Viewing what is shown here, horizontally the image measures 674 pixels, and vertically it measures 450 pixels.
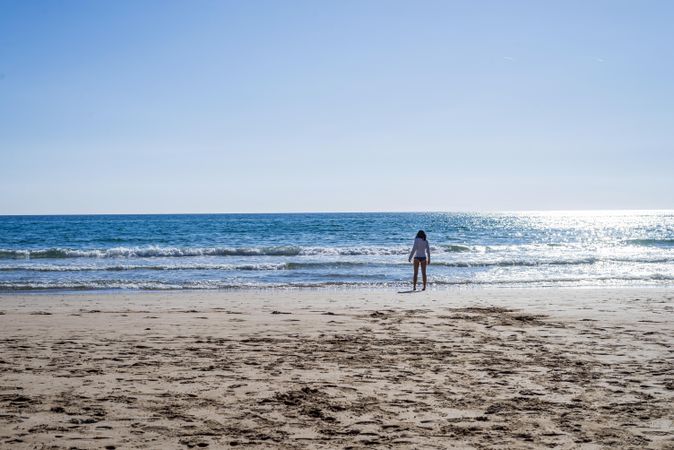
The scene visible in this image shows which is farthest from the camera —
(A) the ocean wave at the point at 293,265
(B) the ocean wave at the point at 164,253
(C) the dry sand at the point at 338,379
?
(B) the ocean wave at the point at 164,253

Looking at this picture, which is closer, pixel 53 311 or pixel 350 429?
pixel 350 429

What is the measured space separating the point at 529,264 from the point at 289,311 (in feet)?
48.0

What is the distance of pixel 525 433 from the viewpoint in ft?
13.2

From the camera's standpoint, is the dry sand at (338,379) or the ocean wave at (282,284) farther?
the ocean wave at (282,284)

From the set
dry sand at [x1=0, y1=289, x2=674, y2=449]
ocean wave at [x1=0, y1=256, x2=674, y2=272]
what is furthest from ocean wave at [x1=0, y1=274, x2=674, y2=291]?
dry sand at [x1=0, y1=289, x2=674, y2=449]

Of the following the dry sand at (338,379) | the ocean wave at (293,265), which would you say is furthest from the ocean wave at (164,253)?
the dry sand at (338,379)

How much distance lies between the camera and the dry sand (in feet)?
13.2

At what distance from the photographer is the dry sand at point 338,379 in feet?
13.2

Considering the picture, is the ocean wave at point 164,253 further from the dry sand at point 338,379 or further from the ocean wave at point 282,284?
the dry sand at point 338,379

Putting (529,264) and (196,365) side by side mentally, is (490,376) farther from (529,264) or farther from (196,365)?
(529,264)

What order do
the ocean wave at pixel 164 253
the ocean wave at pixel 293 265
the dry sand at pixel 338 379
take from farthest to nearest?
1. the ocean wave at pixel 164 253
2. the ocean wave at pixel 293 265
3. the dry sand at pixel 338 379

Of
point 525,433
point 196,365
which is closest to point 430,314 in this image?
point 196,365

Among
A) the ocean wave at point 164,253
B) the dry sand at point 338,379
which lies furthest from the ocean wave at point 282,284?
the ocean wave at point 164,253

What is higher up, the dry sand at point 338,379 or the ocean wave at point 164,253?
the dry sand at point 338,379
